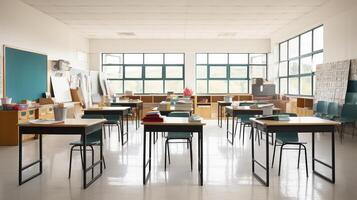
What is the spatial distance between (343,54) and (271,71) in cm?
528

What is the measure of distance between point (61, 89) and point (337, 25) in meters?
7.72

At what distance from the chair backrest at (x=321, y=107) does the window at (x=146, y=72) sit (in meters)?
6.17

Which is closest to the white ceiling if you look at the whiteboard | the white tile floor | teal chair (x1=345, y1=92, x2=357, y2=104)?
the whiteboard

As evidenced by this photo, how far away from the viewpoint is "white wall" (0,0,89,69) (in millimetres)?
7141

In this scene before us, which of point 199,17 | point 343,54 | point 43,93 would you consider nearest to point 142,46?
point 199,17

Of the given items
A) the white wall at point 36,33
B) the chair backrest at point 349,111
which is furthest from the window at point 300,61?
the white wall at point 36,33

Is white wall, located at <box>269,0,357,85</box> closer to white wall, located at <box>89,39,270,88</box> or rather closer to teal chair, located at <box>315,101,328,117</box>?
teal chair, located at <box>315,101,328,117</box>

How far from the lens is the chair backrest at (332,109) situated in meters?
7.56

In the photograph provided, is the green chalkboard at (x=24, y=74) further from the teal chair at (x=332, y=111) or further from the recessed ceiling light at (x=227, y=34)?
the teal chair at (x=332, y=111)

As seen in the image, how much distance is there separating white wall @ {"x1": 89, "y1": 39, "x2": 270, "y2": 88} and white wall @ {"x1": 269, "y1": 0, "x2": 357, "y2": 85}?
348 cm

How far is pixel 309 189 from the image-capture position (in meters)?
3.72

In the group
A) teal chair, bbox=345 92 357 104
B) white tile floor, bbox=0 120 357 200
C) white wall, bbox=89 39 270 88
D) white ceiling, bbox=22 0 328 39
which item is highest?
white ceiling, bbox=22 0 328 39

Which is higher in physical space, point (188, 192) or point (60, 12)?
point (60, 12)

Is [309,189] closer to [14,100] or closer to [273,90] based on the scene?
[14,100]
